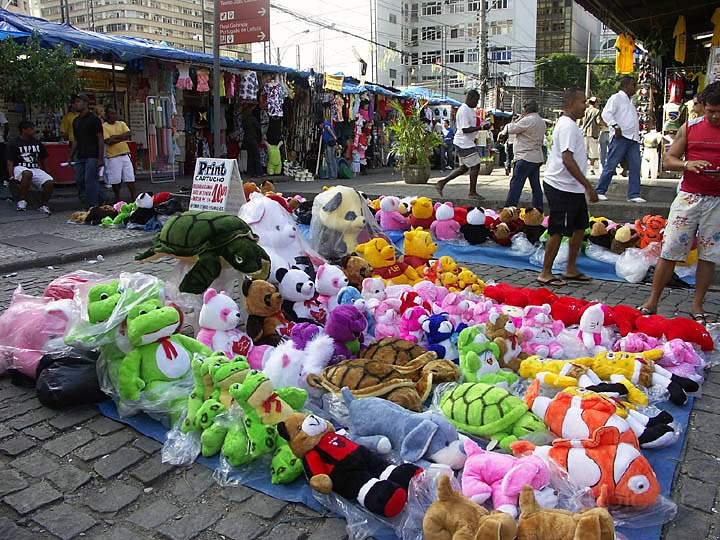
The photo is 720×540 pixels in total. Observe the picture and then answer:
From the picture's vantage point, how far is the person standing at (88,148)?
9.81 m

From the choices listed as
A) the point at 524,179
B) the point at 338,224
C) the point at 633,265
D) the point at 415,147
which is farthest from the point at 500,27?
the point at 338,224

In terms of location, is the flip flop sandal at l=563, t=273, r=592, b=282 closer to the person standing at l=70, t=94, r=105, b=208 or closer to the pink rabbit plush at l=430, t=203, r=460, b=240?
the pink rabbit plush at l=430, t=203, r=460, b=240

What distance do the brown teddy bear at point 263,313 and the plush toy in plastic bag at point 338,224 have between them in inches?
75.7

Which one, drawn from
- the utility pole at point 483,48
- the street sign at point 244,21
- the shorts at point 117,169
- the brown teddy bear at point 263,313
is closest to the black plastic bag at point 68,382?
the brown teddy bear at point 263,313

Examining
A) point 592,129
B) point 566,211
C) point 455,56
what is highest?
point 455,56

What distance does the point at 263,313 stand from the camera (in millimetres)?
3646

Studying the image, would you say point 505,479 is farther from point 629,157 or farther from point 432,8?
point 432,8

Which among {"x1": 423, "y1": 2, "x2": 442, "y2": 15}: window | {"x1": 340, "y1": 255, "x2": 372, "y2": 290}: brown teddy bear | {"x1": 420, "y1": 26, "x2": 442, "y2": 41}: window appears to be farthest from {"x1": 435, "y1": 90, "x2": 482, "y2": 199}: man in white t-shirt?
{"x1": 423, "y1": 2, "x2": 442, "y2": 15}: window

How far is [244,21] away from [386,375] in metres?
9.70

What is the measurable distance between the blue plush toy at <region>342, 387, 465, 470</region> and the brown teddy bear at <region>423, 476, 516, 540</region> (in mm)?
511

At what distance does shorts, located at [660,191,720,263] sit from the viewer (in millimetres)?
4309

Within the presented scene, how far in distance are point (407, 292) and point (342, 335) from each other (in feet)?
2.98

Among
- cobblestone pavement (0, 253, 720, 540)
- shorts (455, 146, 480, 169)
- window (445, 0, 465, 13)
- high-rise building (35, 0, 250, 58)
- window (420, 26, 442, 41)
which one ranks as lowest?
cobblestone pavement (0, 253, 720, 540)

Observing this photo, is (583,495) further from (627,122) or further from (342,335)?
(627,122)
